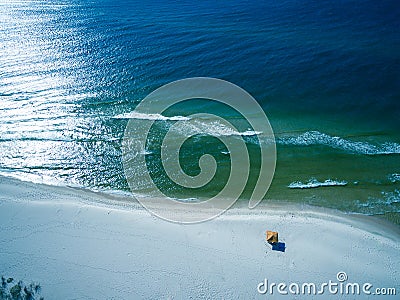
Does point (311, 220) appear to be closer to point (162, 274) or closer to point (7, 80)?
point (162, 274)

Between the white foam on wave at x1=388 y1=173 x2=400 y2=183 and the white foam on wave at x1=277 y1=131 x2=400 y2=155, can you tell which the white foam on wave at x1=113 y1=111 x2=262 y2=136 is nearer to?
the white foam on wave at x1=277 y1=131 x2=400 y2=155

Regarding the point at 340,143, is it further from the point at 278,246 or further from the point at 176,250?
the point at 176,250

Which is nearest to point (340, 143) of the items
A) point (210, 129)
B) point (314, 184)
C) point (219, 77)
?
point (314, 184)

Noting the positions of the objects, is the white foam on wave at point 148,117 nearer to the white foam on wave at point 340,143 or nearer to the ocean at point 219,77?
the ocean at point 219,77

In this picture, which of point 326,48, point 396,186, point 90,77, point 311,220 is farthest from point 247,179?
point 326,48

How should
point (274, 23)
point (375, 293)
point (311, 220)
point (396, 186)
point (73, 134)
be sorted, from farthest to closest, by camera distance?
1. point (274, 23)
2. point (73, 134)
3. point (396, 186)
4. point (311, 220)
5. point (375, 293)

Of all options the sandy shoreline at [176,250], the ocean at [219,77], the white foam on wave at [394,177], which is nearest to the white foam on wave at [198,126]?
the ocean at [219,77]
